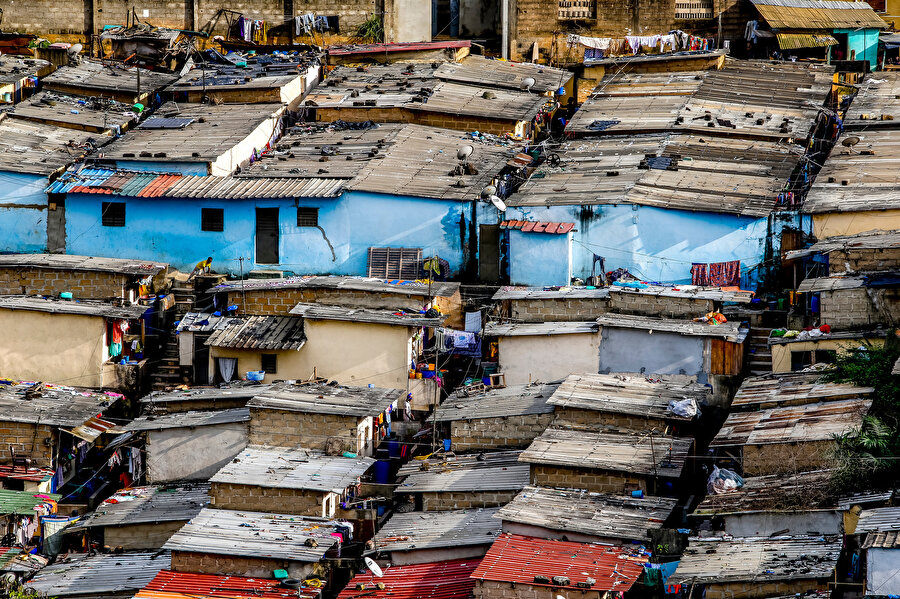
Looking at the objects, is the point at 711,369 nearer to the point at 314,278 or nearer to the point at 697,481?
the point at 697,481

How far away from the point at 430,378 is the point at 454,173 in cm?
704

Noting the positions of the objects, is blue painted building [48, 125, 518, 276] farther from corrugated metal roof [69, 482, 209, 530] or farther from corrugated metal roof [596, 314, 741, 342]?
corrugated metal roof [69, 482, 209, 530]

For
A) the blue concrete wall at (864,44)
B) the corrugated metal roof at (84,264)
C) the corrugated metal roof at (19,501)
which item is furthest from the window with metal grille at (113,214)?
the blue concrete wall at (864,44)

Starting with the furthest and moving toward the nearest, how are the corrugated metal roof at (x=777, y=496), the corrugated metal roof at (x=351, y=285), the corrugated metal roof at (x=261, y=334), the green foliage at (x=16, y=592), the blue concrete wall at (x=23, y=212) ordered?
the blue concrete wall at (x=23, y=212) → the corrugated metal roof at (x=351, y=285) → the corrugated metal roof at (x=261, y=334) → the green foliage at (x=16, y=592) → the corrugated metal roof at (x=777, y=496)

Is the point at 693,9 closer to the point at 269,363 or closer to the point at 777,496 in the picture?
the point at 269,363

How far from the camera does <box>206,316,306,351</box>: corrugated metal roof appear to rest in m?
37.1

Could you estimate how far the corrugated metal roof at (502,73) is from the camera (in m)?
47.3

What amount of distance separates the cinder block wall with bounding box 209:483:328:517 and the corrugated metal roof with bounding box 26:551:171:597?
1.67 meters

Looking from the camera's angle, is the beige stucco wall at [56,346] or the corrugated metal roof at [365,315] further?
the beige stucco wall at [56,346]

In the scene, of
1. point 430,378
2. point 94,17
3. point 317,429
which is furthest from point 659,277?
point 94,17

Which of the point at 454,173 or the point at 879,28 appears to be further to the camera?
the point at 879,28

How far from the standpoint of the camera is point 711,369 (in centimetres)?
3531

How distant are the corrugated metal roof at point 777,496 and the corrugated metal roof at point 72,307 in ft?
53.7

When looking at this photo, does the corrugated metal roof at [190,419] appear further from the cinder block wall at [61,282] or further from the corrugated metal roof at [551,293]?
the corrugated metal roof at [551,293]
